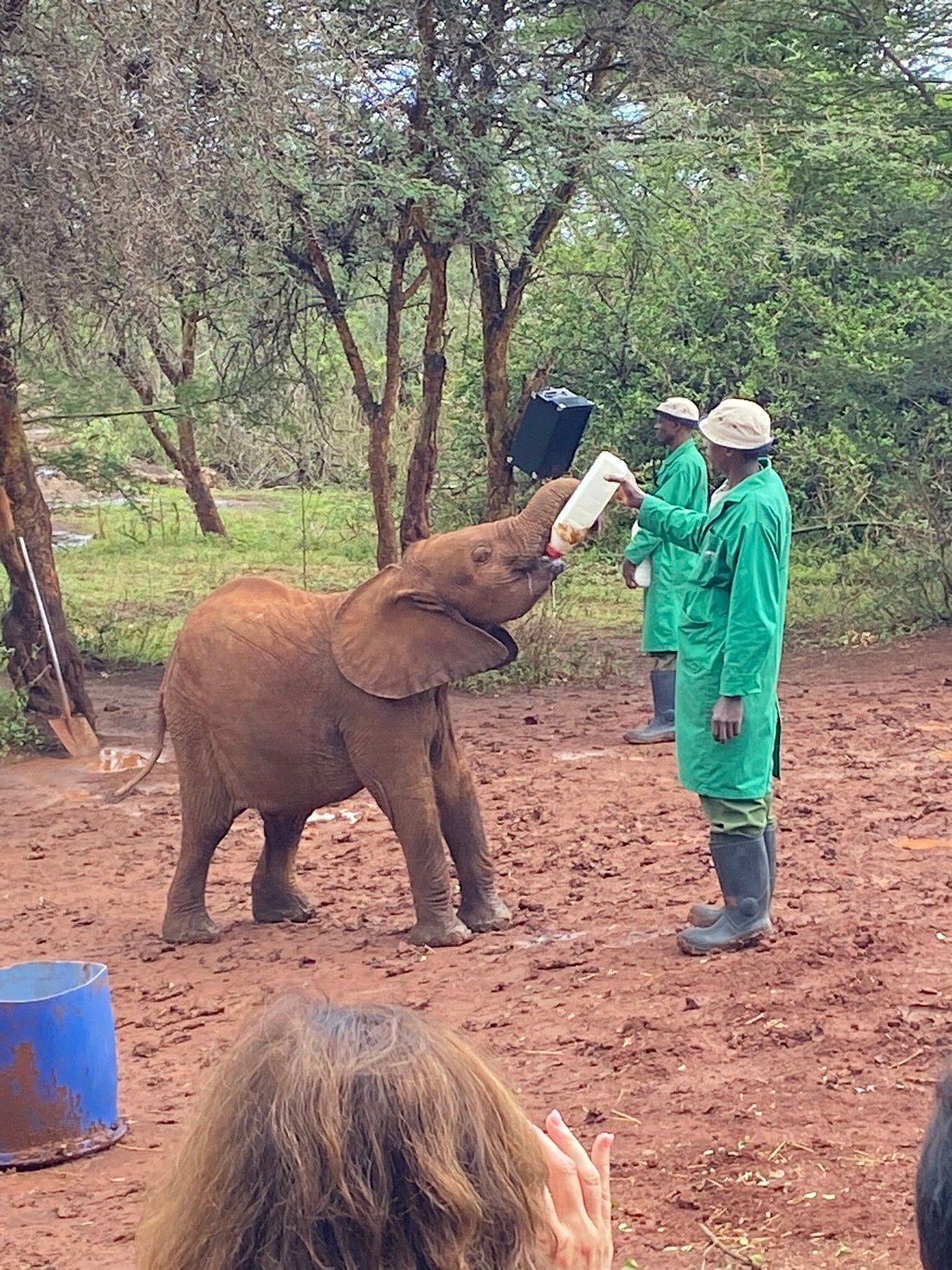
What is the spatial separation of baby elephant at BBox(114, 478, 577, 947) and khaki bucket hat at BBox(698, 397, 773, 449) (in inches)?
33.0

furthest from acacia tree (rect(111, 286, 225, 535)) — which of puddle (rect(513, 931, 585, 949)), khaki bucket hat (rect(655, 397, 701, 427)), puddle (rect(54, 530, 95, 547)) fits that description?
puddle (rect(513, 931, 585, 949))

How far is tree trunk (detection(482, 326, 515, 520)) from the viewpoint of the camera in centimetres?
1452

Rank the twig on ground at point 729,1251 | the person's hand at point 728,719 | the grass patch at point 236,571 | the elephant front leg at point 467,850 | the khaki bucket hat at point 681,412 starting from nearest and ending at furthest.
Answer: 1. the twig on ground at point 729,1251
2. the person's hand at point 728,719
3. the elephant front leg at point 467,850
4. the khaki bucket hat at point 681,412
5. the grass patch at point 236,571

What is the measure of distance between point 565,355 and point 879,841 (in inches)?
387

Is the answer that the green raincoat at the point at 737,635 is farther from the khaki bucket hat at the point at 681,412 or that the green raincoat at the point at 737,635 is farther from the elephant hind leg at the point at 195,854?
the khaki bucket hat at the point at 681,412

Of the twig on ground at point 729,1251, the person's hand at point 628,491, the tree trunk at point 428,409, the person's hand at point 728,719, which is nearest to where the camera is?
the twig on ground at point 729,1251

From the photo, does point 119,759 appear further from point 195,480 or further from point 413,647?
point 195,480

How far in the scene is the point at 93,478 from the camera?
47.1ft

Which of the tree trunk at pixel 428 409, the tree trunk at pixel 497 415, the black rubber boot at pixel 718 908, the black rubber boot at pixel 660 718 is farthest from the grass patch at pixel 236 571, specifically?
the black rubber boot at pixel 718 908

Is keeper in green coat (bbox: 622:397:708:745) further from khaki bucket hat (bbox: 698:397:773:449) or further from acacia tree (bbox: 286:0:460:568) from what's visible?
khaki bucket hat (bbox: 698:397:773:449)

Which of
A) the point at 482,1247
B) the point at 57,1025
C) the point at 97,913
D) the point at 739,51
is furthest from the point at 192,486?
the point at 482,1247

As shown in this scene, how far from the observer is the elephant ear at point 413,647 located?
23.3 ft

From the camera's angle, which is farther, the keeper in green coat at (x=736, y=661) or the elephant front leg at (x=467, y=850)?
the elephant front leg at (x=467, y=850)

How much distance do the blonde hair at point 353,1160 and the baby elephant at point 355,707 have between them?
15.8 ft
